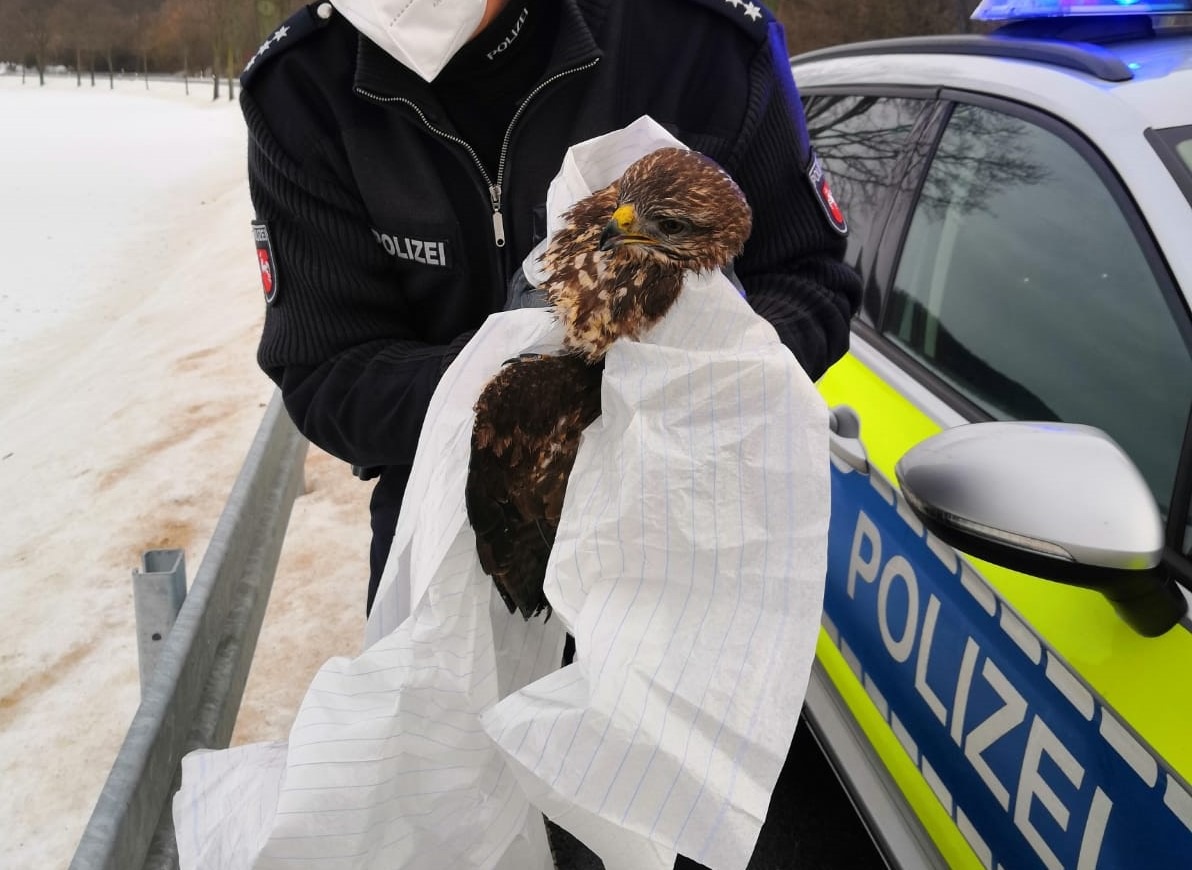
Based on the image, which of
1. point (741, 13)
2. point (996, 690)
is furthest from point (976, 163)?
point (996, 690)

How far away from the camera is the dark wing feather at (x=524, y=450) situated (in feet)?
4.50

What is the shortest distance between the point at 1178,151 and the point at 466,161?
1.25 m

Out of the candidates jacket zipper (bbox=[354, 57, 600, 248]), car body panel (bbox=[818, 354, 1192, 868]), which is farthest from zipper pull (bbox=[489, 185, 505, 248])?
car body panel (bbox=[818, 354, 1192, 868])

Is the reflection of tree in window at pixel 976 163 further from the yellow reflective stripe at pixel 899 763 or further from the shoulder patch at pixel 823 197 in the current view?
the yellow reflective stripe at pixel 899 763

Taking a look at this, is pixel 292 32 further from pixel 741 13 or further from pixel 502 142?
pixel 741 13

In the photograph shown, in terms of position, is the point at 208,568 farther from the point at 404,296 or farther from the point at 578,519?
the point at 578,519

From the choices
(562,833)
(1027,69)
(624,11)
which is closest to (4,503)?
(562,833)

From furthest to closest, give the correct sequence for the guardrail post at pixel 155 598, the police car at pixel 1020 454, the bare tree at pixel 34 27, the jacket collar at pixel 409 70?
the bare tree at pixel 34 27, the guardrail post at pixel 155 598, the jacket collar at pixel 409 70, the police car at pixel 1020 454

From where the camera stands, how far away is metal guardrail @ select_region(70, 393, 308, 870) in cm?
160

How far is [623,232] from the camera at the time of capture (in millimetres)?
1341

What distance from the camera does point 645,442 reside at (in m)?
1.28

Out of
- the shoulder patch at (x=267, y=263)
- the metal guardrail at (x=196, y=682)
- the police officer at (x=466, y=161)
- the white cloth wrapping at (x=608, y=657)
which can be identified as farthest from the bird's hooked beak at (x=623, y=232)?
the metal guardrail at (x=196, y=682)

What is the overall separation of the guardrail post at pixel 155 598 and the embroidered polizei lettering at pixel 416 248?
89 centimetres

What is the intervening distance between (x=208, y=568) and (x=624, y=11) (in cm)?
157
